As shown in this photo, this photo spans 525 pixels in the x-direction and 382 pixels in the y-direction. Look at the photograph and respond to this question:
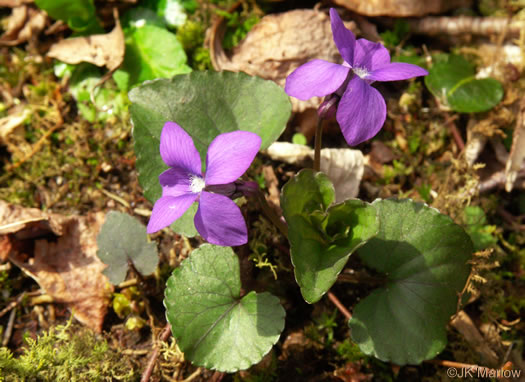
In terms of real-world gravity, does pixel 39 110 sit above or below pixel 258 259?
above

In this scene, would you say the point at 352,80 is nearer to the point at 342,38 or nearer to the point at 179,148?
the point at 342,38

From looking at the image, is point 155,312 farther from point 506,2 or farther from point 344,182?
point 506,2

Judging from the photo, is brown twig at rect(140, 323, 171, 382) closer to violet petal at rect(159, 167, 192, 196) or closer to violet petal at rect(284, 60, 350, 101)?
violet petal at rect(159, 167, 192, 196)

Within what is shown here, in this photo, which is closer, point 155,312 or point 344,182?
point 155,312

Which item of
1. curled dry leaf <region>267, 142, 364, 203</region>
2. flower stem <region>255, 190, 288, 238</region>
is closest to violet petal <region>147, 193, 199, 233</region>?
flower stem <region>255, 190, 288, 238</region>

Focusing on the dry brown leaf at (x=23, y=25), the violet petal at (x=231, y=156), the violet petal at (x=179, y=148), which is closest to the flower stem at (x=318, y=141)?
→ the violet petal at (x=231, y=156)

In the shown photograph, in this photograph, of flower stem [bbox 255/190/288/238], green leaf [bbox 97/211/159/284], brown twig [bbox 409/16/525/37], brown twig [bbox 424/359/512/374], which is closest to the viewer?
flower stem [bbox 255/190/288/238]

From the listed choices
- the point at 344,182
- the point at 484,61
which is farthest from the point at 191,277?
the point at 484,61
